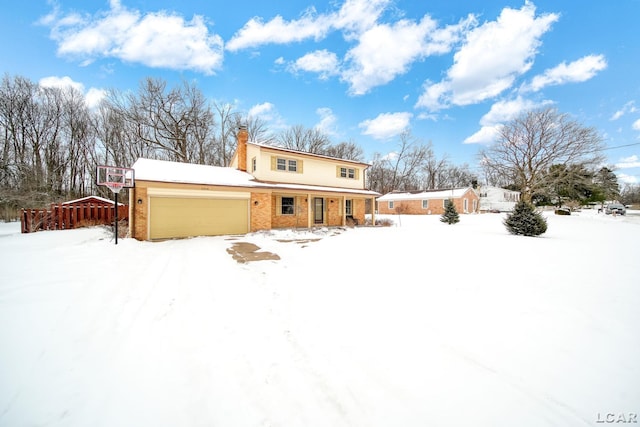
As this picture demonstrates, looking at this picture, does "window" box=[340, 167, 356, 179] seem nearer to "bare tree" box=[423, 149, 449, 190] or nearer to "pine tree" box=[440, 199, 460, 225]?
"pine tree" box=[440, 199, 460, 225]

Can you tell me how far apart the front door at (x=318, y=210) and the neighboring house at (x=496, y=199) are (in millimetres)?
30662

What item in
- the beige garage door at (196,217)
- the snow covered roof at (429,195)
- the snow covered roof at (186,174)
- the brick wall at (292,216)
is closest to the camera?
the beige garage door at (196,217)

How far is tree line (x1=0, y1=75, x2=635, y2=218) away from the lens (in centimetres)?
1931

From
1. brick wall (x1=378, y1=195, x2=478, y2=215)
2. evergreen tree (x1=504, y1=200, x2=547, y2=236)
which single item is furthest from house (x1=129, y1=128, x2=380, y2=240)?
brick wall (x1=378, y1=195, x2=478, y2=215)

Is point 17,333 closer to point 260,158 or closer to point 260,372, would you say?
point 260,372

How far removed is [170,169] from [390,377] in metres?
13.3

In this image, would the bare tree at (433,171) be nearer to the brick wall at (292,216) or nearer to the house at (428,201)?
the house at (428,201)

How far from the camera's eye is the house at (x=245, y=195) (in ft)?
33.8

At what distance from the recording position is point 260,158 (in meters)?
14.0

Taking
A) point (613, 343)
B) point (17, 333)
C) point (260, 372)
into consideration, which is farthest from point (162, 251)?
point (613, 343)

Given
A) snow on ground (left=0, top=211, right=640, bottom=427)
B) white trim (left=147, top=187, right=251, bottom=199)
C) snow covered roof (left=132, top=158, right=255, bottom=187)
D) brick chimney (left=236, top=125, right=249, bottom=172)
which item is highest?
brick chimney (left=236, top=125, right=249, bottom=172)

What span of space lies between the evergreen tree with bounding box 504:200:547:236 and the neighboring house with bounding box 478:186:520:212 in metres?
27.7

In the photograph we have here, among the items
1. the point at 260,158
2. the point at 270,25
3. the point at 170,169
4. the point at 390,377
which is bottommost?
the point at 390,377

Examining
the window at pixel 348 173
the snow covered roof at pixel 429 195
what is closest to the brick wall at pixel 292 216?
the window at pixel 348 173
